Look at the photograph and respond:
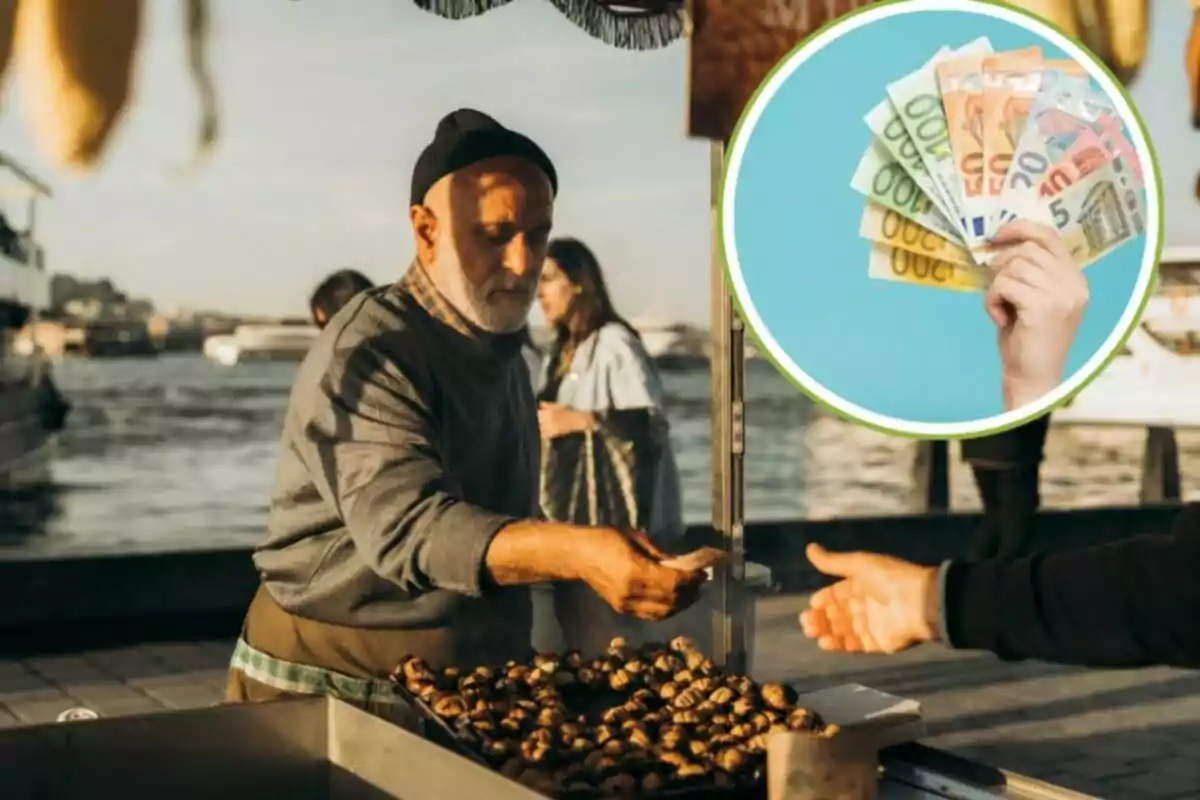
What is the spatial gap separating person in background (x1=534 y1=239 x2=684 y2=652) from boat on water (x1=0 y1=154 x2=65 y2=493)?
904mm

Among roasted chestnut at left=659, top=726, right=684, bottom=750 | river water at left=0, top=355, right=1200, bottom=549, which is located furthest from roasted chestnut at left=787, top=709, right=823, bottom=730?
river water at left=0, top=355, right=1200, bottom=549

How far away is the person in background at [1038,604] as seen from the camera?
1656 millimetres

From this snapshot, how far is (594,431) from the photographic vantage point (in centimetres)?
302

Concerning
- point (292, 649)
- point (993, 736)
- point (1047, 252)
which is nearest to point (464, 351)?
point (292, 649)

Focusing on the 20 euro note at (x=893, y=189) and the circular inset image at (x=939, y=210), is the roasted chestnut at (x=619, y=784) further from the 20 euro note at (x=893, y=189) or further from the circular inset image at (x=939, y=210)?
the 20 euro note at (x=893, y=189)

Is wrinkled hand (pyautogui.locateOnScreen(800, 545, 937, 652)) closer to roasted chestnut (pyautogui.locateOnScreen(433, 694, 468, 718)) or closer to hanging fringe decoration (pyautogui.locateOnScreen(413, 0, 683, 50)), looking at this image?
roasted chestnut (pyautogui.locateOnScreen(433, 694, 468, 718))

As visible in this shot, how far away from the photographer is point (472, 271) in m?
2.87

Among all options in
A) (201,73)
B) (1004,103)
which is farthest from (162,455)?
(1004,103)

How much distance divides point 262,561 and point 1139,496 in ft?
10.1

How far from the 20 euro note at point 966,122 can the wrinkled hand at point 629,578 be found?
910mm

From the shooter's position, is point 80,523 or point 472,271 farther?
point 472,271

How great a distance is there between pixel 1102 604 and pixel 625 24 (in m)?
1.69

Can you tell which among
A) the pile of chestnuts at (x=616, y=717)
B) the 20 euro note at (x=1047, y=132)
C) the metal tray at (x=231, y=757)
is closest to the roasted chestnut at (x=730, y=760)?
the pile of chestnuts at (x=616, y=717)

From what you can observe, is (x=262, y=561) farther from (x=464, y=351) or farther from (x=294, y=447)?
(x=464, y=351)
